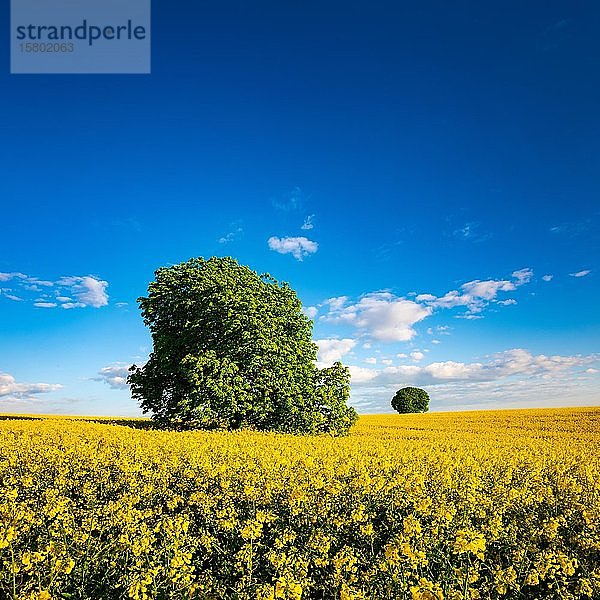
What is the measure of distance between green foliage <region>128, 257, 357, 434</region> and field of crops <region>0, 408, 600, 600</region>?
1221cm

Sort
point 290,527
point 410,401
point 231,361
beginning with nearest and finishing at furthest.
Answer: point 290,527 → point 231,361 → point 410,401

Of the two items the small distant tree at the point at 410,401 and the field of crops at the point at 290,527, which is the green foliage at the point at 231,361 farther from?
the small distant tree at the point at 410,401

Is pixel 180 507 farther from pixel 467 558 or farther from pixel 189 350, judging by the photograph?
pixel 189 350


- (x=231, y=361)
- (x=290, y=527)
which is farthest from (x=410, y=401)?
(x=290, y=527)

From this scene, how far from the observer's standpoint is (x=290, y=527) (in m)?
6.98

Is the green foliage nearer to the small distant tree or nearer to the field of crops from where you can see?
the field of crops

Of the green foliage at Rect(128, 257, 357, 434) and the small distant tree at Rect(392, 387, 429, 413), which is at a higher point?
the green foliage at Rect(128, 257, 357, 434)

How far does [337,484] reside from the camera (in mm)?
7891

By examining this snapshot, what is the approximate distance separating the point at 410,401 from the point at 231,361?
4198cm

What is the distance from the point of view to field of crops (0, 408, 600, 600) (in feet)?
17.6

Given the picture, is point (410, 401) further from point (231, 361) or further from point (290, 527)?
point (290, 527)

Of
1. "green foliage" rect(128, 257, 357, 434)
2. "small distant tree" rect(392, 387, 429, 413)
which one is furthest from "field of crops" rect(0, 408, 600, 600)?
"small distant tree" rect(392, 387, 429, 413)

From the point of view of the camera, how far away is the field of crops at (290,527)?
5.36 meters

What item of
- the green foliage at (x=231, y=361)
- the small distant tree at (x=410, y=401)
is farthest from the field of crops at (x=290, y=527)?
the small distant tree at (x=410, y=401)
